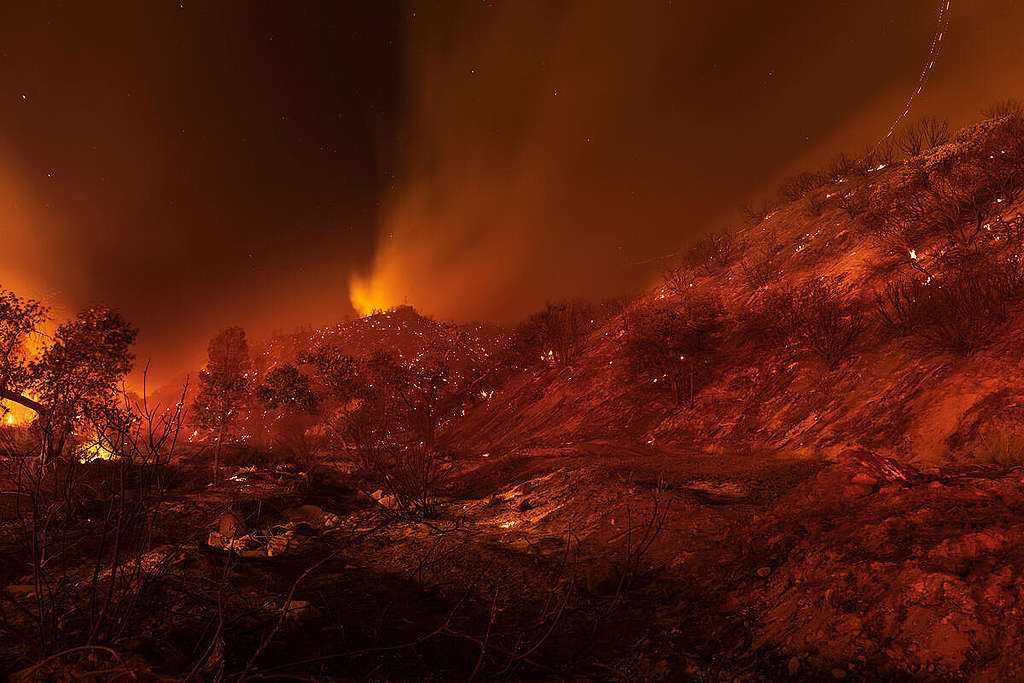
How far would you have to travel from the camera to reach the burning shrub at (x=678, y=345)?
70.2ft

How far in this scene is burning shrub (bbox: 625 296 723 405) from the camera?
2141 centimetres

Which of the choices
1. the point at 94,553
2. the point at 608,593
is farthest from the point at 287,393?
Answer: the point at 608,593

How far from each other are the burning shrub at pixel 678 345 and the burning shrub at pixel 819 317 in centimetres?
253

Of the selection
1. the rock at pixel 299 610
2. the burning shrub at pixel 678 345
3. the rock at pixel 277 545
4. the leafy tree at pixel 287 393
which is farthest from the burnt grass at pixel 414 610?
the leafy tree at pixel 287 393

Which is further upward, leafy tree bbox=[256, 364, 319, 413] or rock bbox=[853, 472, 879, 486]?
leafy tree bbox=[256, 364, 319, 413]

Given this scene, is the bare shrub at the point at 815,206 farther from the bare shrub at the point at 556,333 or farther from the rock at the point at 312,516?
the rock at the point at 312,516

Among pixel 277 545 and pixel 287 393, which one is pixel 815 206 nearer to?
pixel 287 393

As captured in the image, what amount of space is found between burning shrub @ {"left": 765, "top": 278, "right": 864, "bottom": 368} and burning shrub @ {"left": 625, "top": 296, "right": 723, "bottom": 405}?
2532 millimetres

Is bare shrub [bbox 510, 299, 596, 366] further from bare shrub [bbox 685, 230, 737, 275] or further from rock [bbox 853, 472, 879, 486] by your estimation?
rock [bbox 853, 472, 879, 486]

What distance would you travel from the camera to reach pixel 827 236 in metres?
26.3

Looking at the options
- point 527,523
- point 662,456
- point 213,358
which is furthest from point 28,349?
point 213,358

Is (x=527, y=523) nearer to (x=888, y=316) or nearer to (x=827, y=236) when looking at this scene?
(x=888, y=316)

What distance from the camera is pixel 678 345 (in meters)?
22.2

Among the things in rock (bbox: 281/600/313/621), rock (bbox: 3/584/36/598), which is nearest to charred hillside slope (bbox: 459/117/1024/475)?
rock (bbox: 281/600/313/621)
